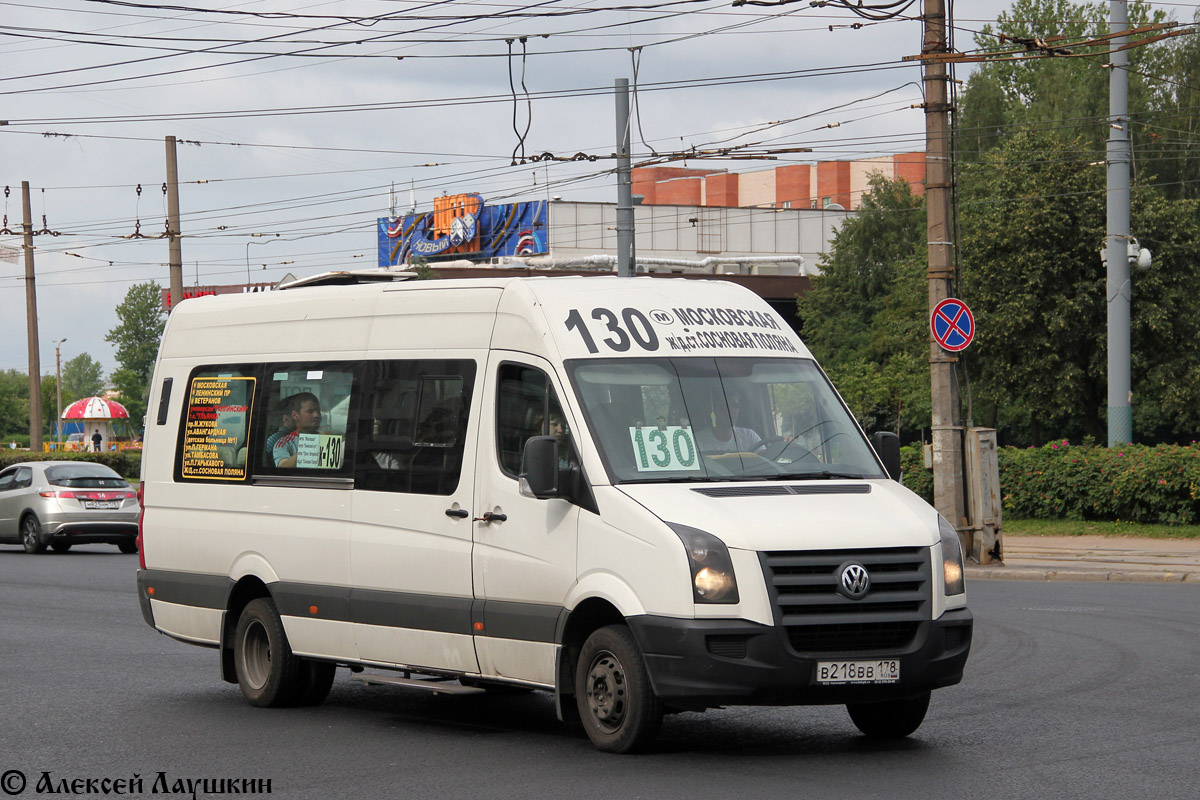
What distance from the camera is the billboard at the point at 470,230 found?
286 feet

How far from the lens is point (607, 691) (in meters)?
8.38

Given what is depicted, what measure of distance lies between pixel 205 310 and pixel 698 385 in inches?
171

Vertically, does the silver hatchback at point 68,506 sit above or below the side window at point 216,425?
below

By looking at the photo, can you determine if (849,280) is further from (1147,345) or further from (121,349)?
(121,349)

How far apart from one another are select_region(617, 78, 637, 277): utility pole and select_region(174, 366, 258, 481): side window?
14.9 m

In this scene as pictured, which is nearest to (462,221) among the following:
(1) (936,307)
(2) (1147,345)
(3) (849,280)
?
(3) (849,280)

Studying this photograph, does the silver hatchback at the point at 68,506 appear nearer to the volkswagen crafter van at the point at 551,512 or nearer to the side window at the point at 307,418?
the volkswagen crafter van at the point at 551,512

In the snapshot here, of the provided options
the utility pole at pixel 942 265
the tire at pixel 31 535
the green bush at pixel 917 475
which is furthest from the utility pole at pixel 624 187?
the tire at pixel 31 535

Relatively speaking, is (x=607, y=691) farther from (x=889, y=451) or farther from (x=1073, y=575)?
(x=1073, y=575)

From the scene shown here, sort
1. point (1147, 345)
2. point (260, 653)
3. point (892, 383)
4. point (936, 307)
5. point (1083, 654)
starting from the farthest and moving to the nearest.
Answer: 1. point (892, 383)
2. point (1147, 345)
3. point (936, 307)
4. point (1083, 654)
5. point (260, 653)

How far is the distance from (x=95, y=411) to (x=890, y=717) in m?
106

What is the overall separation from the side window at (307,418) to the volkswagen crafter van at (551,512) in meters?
0.02

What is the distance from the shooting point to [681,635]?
7926 mm

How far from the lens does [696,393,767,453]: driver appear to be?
881 cm
